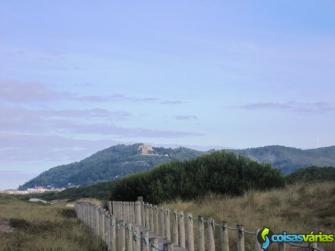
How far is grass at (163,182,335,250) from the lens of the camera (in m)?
19.7

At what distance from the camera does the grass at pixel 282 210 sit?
19672mm

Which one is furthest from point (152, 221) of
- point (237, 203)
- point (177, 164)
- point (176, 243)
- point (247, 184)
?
point (177, 164)

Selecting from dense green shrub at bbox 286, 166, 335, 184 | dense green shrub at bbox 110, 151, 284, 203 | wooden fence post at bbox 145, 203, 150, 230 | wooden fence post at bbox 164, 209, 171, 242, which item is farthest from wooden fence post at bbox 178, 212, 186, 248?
dense green shrub at bbox 286, 166, 335, 184

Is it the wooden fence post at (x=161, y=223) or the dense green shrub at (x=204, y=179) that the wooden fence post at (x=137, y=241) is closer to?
the wooden fence post at (x=161, y=223)

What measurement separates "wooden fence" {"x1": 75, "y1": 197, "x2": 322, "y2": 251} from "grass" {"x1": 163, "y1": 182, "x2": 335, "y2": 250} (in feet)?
3.59

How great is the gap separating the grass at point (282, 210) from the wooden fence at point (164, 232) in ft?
3.59

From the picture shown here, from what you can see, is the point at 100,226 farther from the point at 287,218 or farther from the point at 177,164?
→ the point at 177,164

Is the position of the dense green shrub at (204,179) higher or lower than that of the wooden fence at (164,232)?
higher

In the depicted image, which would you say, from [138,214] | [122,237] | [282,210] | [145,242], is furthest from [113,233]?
[138,214]

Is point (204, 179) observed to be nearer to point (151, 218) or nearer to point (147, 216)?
point (147, 216)

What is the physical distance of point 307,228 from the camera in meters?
18.7

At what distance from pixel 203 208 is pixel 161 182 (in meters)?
14.2

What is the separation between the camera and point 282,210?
2447 centimetres

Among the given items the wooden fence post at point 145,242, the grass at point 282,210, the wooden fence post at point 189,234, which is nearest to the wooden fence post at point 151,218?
the grass at point 282,210
